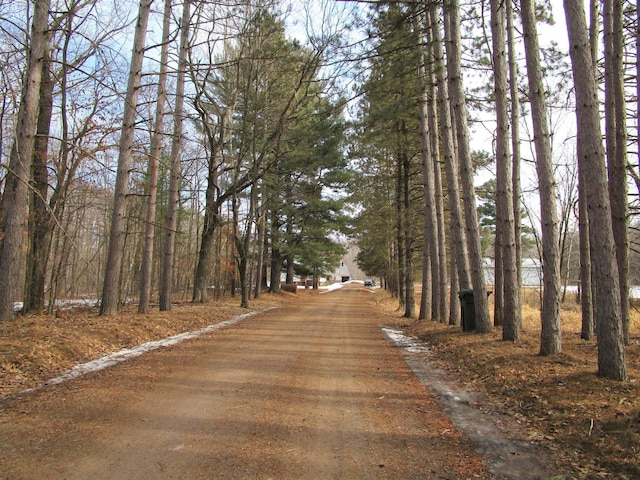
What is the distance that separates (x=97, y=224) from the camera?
2344 centimetres

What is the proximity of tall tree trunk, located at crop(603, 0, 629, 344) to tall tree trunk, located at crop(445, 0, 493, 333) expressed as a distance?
2559 mm

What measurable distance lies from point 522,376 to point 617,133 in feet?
17.7

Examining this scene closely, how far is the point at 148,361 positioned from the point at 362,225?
1575 cm

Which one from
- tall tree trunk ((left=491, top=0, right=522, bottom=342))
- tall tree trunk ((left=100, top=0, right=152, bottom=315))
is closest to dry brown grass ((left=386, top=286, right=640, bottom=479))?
tall tree trunk ((left=491, top=0, right=522, bottom=342))

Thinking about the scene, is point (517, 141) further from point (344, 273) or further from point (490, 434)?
point (344, 273)

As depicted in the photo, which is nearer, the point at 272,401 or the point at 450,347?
the point at 272,401

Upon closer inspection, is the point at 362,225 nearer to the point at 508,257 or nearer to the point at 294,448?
the point at 508,257

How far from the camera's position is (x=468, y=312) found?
9.99 meters

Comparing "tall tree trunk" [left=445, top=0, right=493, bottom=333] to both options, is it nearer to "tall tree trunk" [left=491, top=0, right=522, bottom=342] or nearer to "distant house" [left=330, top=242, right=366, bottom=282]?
"tall tree trunk" [left=491, top=0, right=522, bottom=342]

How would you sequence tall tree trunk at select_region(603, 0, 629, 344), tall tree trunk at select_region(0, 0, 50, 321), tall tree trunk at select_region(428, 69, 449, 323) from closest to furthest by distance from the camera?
tall tree trunk at select_region(603, 0, 629, 344) → tall tree trunk at select_region(0, 0, 50, 321) → tall tree trunk at select_region(428, 69, 449, 323)

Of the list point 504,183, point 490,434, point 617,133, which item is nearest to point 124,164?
point 504,183

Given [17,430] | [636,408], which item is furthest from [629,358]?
[17,430]

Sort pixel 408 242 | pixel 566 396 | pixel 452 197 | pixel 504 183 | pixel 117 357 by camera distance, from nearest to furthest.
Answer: pixel 566 396 → pixel 117 357 → pixel 504 183 → pixel 452 197 → pixel 408 242

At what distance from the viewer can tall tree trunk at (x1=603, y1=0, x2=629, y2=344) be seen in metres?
8.13
